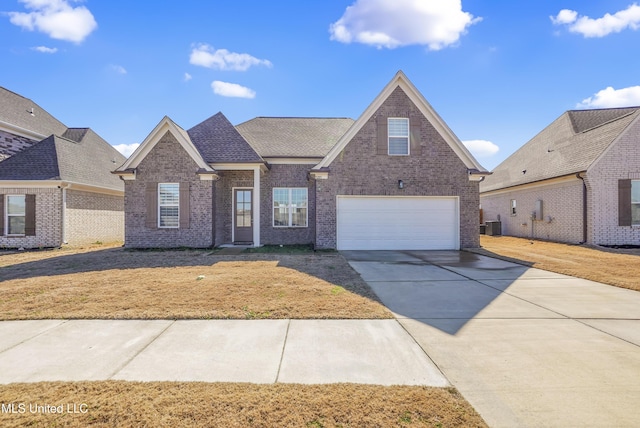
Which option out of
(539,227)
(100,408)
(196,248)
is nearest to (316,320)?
(100,408)

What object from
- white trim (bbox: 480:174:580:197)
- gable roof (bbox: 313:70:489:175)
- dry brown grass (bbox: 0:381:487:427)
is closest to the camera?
dry brown grass (bbox: 0:381:487:427)

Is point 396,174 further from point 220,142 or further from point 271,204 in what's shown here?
point 220,142

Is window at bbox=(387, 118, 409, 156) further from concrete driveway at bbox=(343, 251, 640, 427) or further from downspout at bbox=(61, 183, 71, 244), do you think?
downspout at bbox=(61, 183, 71, 244)

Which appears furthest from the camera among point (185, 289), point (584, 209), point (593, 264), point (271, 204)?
point (271, 204)

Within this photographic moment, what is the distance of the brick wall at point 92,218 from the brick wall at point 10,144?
18.0 feet

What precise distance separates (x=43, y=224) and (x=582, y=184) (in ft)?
76.7

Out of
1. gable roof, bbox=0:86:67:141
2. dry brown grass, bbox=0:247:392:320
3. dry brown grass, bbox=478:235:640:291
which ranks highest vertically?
gable roof, bbox=0:86:67:141

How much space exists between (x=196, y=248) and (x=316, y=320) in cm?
923

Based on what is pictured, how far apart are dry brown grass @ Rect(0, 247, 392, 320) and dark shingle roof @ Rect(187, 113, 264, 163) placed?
187 inches

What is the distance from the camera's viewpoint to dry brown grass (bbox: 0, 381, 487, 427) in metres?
2.39

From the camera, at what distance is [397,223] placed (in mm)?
12898

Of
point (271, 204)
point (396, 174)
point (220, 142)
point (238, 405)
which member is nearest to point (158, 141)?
point (220, 142)

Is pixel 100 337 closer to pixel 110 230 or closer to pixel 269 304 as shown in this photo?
pixel 269 304

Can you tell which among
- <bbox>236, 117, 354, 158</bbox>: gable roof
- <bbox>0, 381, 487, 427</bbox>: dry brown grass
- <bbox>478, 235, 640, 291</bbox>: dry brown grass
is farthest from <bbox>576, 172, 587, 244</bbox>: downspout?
<bbox>0, 381, 487, 427</bbox>: dry brown grass
